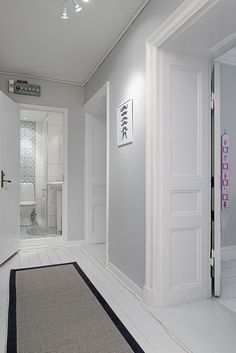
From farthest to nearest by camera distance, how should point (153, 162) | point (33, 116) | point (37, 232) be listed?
point (33, 116) → point (37, 232) → point (153, 162)

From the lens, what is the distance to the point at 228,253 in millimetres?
3379

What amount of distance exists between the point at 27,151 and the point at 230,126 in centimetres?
447

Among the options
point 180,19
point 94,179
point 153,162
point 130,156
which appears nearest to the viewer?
point 180,19

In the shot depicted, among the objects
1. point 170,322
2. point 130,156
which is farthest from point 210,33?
point 170,322

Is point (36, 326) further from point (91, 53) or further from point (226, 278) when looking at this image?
point (91, 53)

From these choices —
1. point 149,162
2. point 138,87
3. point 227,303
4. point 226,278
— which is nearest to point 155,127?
point 149,162

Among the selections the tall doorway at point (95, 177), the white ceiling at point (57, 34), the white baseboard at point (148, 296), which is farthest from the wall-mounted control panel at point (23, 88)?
the white baseboard at point (148, 296)

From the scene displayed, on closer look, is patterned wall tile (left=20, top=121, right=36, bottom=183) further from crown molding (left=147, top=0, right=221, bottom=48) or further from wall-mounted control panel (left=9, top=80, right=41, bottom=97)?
crown molding (left=147, top=0, right=221, bottom=48)

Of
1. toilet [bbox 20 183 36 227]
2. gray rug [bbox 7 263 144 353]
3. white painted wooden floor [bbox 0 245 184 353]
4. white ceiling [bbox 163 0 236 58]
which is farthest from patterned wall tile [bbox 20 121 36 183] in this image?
white ceiling [bbox 163 0 236 58]

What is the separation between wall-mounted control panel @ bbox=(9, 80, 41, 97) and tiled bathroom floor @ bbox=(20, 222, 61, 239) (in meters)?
2.38

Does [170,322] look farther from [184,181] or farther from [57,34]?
[57,34]

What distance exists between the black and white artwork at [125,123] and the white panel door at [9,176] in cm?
149

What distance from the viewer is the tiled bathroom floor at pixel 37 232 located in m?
4.47

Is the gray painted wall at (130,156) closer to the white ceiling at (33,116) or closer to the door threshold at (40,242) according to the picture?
the door threshold at (40,242)
